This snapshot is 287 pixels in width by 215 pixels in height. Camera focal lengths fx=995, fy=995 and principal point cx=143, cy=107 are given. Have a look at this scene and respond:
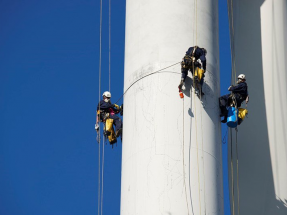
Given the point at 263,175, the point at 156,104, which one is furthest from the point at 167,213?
the point at 263,175

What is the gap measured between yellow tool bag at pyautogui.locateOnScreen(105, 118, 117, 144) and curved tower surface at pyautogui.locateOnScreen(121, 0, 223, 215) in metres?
1.08

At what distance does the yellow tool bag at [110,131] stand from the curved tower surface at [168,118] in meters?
1.08

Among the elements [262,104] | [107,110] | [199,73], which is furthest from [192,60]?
[262,104]

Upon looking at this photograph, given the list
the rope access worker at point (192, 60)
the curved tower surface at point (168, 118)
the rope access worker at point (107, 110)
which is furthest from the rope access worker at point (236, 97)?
the rope access worker at point (107, 110)

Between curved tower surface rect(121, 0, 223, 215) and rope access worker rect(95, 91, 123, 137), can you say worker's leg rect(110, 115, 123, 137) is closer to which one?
rope access worker rect(95, 91, 123, 137)

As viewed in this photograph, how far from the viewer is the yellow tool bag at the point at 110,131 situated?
3192 cm

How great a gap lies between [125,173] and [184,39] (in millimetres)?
4582

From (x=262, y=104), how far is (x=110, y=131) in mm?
7214

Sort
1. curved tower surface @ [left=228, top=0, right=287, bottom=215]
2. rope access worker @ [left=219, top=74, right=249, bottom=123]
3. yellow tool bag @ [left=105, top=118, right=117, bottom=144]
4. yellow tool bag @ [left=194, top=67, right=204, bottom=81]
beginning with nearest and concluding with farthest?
1. yellow tool bag @ [left=194, top=67, right=204, bottom=81]
2. rope access worker @ [left=219, top=74, right=249, bottom=123]
3. yellow tool bag @ [left=105, top=118, right=117, bottom=144]
4. curved tower surface @ [left=228, top=0, right=287, bottom=215]

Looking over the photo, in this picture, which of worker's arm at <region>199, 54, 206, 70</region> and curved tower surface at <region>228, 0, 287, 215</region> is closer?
worker's arm at <region>199, 54, 206, 70</region>

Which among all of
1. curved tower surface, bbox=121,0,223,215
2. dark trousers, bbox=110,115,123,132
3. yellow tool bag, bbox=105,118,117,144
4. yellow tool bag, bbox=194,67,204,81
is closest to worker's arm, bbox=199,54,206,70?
yellow tool bag, bbox=194,67,204,81

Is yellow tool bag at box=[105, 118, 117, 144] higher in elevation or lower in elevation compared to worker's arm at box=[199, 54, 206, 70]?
lower

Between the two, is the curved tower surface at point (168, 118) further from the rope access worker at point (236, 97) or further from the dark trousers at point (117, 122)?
the dark trousers at point (117, 122)

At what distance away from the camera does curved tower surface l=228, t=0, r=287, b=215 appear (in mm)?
35312
